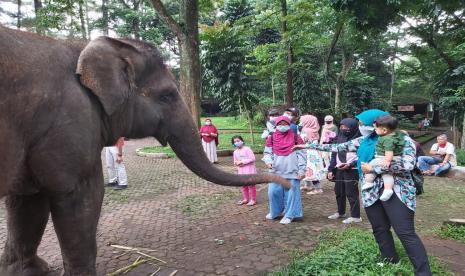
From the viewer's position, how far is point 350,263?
4027mm

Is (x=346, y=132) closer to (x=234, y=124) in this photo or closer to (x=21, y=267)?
(x=21, y=267)

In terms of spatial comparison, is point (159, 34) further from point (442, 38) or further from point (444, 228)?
point (444, 228)

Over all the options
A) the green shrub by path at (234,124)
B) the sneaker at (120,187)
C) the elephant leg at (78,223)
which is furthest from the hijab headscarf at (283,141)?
the green shrub by path at (234,124)

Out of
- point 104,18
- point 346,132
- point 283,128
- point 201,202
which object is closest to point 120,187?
point 201,202

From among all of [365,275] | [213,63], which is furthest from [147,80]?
[213,63]

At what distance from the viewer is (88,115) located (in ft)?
9.73

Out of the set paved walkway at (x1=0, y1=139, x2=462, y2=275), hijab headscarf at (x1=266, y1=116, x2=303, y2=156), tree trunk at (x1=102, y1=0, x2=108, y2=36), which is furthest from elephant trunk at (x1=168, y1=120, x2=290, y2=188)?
tree trunk at (x1=102, y1=0, x2=108, y2=36)

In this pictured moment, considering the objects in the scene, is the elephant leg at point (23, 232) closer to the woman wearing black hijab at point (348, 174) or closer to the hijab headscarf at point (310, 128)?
the woman wearing black hijab at point (348, 174)

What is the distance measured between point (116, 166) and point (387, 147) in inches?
258

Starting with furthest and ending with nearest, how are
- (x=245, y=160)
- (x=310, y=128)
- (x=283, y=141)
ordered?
1. (x=310, y=128)
2. (x=245, y=160)
3. (x=283, y=141)

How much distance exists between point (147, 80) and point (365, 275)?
274 centimetres

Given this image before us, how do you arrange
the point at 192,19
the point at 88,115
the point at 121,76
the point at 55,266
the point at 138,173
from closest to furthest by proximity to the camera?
the point at 88,115 → the point at 121,76 → the point at 55,266 → the point at 138,173 → the point at 192,19

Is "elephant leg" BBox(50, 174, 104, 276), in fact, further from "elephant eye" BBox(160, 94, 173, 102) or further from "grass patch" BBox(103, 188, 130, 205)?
"grass patch" BBox(103, 188, 130, 205)

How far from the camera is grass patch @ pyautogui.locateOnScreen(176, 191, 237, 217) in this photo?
6.95m
